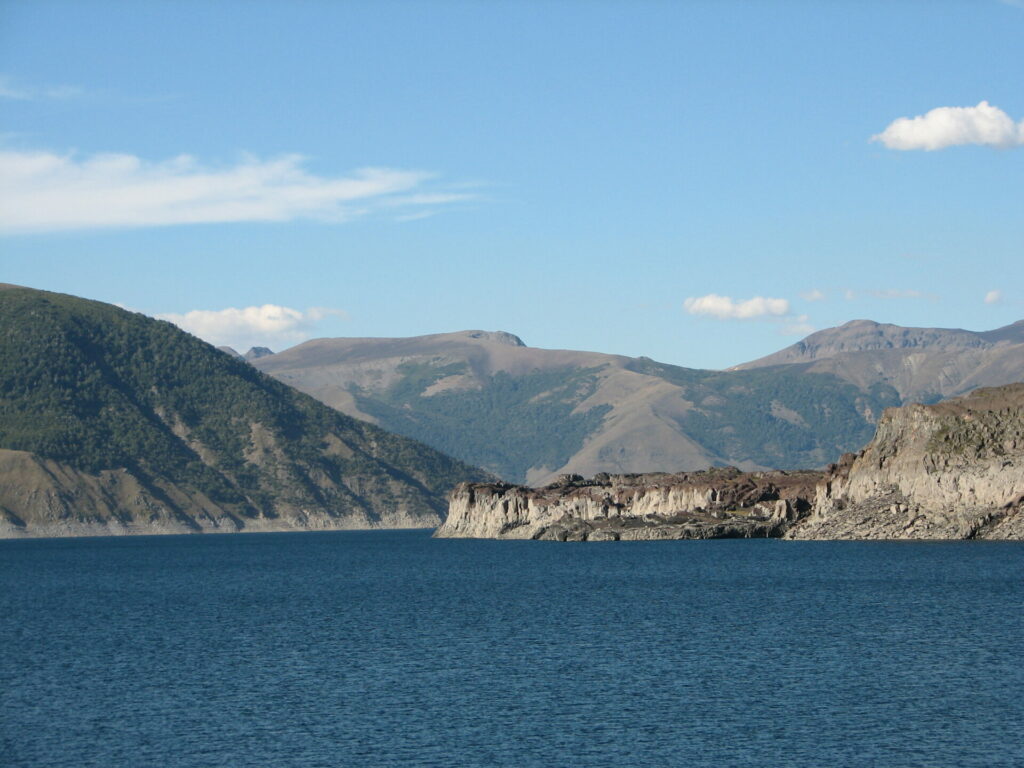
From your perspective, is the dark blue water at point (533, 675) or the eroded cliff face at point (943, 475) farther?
the eroded cliff face at point (943, 475)

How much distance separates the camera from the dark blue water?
2222 inches

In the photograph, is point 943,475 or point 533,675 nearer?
point 533,675

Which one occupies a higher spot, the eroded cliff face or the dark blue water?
the eroded cliff face

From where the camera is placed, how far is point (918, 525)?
177000 millimetres

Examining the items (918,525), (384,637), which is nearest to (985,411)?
(918,525)

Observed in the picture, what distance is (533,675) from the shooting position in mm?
74312

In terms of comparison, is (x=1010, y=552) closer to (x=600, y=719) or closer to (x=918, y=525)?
(x=918, y=525)

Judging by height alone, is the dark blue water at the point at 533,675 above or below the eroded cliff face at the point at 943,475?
below

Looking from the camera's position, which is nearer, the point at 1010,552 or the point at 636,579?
the point at 636,579

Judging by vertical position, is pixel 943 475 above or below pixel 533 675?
above

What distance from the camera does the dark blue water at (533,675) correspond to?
56.4 meters

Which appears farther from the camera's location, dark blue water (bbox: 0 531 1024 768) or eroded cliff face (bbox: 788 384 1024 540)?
eroded cliff face (bbox: 788 384 1024 540)

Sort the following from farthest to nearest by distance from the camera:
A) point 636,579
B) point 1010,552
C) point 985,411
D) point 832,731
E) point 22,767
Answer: point 985,411
point 1010,552
point 636,579
point 832,731
point 22,767

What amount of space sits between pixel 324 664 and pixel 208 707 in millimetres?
14040
